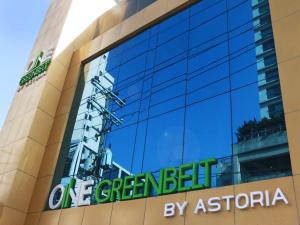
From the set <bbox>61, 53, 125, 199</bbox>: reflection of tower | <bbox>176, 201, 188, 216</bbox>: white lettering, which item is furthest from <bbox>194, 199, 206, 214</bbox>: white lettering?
<bbox>61, 53, 125, 199</bbox>: reflection of tower

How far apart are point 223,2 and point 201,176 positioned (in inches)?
404

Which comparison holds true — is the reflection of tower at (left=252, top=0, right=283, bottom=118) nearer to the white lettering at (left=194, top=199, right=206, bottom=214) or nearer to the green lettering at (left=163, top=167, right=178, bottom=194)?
the white lettering at (left=194, top=199, right=206, bottom=214)

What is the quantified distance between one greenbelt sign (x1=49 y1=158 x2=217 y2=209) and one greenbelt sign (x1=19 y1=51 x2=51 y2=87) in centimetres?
962

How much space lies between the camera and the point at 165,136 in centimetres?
1808

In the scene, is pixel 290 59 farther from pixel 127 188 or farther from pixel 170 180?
pixel 127 188

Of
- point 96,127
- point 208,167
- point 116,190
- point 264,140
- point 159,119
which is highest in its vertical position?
point 96,127

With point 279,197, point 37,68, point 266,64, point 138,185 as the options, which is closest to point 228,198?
→ point 279,197

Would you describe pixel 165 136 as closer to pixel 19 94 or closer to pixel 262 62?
pixel 262 62

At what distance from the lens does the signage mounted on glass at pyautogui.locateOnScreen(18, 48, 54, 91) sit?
26375mm

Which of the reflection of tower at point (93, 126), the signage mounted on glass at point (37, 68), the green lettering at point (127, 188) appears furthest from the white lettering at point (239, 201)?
the signage mounted on glass at point (37, 68)

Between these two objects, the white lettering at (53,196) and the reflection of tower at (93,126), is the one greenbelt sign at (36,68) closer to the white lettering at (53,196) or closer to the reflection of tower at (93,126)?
the reflection of tower at (93,126)

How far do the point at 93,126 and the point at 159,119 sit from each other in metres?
5.39

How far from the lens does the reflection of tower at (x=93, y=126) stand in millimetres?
20359

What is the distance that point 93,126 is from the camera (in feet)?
74.3
